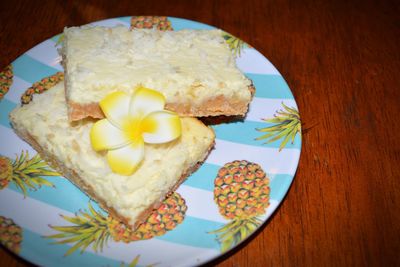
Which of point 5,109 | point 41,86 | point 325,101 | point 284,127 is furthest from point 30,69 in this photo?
point 325,101

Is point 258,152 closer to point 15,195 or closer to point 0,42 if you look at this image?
point 15,195

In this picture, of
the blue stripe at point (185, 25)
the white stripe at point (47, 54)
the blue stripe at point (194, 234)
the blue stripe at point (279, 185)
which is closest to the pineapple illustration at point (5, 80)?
the white stripe at point (47, 54)

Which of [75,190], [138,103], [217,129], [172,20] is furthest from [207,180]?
[172,20]

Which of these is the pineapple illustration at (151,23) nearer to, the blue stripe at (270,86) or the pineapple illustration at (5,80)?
the blue stripe at (270,86)

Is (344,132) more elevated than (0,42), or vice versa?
(0,42)

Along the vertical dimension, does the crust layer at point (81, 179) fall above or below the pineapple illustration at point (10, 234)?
above

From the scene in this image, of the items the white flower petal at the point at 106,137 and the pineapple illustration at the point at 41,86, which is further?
the pineapple illustration at the point at 41,86

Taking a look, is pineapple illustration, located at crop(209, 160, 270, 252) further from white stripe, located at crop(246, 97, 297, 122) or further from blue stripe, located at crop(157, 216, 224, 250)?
white stripe, located at crop(246, 97, 297, 122)
